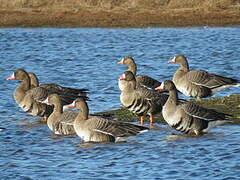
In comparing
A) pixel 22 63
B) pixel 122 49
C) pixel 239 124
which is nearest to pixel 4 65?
pixel 22 63

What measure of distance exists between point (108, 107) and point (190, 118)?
5.15 m

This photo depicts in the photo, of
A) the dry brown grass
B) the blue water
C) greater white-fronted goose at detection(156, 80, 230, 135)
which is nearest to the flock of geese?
greater white-fronted goose at detection(156, 80, 230, 135)

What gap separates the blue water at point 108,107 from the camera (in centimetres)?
1213

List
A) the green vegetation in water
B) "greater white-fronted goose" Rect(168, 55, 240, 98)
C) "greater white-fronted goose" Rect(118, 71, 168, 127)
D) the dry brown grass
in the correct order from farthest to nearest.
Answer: the dry brown grass < "greater white-fronted goose" Rect(168, 55, 240, 98) < the green vegetation in water < "greater white-fronted goose" Rect(118, 71, 168, 127)

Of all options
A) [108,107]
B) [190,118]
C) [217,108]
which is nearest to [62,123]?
[190,118]

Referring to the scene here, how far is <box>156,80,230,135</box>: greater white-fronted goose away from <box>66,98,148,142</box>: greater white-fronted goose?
899 mm

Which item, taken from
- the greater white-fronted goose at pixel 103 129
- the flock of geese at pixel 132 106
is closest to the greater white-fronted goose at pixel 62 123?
the flock of geese at pixel 132 106

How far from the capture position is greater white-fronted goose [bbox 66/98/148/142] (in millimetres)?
13820

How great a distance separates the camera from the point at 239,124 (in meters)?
15.4

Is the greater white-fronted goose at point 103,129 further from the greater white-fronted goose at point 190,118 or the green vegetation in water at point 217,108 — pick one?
the green vegetation in water at point 217,108

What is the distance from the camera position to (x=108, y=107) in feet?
63.0

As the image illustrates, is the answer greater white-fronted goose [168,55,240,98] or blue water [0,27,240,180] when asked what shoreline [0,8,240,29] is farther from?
greater white-fronted goose [168,55,240,98]

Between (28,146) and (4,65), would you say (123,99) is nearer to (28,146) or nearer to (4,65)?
(28,146)

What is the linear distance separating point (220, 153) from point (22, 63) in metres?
20.7
